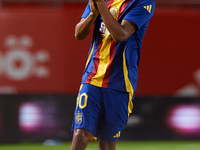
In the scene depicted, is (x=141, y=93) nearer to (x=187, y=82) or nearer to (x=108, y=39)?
(x=187, y=82)

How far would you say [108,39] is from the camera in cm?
310

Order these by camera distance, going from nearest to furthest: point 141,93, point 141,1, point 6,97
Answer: point 141,1 → point 6,97 → point 141,93

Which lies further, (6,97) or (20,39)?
(20,39)

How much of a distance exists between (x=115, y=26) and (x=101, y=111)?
0.67 metres

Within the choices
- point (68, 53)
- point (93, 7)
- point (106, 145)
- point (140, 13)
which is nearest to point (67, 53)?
point (68, 53)

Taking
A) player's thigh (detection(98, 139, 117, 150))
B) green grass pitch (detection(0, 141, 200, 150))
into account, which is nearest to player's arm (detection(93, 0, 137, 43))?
player's thigh (detection(98, 139, 117, 150))

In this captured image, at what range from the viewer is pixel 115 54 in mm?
3107

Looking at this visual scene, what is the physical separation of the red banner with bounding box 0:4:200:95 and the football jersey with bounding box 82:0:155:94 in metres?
4.01

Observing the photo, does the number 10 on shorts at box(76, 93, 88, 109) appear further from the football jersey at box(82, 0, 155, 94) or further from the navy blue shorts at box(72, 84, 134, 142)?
the football jersey at box(82, 0, 155, 94)

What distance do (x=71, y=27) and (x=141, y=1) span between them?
4.31 m

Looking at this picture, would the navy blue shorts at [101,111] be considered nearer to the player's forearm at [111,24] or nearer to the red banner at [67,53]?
the player's forearm at [111,24]

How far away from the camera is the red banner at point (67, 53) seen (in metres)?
7.21

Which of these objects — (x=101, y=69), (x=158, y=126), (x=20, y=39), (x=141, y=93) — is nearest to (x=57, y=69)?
(x=20, y=39)

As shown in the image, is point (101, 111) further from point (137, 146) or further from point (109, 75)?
point (137, 146)
